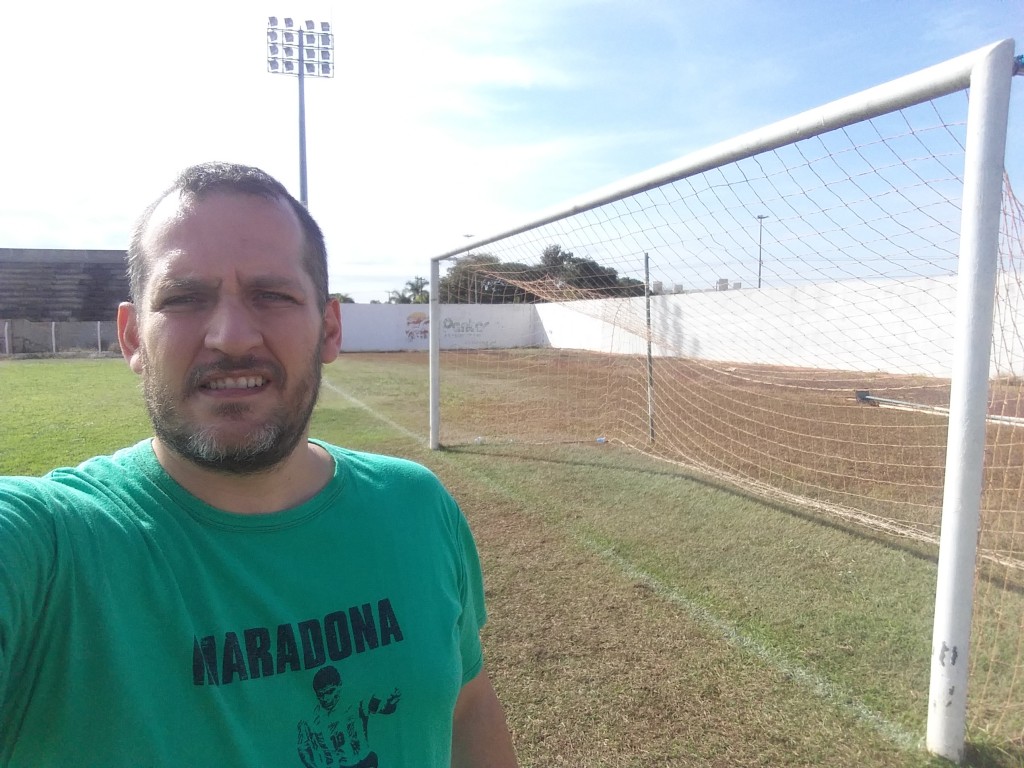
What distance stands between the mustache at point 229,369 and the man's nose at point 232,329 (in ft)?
0.05

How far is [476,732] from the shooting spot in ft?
4.60

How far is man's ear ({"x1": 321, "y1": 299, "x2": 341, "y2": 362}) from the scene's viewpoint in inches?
50.7

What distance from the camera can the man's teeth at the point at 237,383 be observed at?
1.06 meters

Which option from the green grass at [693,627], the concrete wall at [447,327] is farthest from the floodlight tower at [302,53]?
the green grass at [693,627]

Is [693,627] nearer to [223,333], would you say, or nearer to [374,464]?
[374,464]

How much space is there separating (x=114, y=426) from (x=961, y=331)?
11477 mm

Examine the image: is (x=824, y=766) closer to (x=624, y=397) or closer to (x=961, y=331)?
(x=961, y=331)

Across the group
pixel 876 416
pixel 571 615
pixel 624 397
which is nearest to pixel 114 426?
pixel 624 397

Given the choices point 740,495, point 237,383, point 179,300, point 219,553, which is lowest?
point 740,495

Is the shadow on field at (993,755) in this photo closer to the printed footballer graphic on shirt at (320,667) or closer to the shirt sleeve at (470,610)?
the shirt sleeve at (470,610)

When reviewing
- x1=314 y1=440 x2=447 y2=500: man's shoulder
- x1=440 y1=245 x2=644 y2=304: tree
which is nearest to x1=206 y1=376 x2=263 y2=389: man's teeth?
x1=314 y1=440 x2=447 y2=500: man's shoulder

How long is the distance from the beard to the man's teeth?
2cm

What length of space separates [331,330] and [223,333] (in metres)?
0.30

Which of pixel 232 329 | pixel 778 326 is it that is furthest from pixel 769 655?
pixel 778 326
